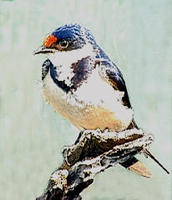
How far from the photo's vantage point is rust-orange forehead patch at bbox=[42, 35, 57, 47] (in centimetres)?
355

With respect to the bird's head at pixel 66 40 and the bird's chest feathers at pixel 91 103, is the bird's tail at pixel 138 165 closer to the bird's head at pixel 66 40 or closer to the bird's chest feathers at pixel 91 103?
the bird's chest feathers at pixel 91 103

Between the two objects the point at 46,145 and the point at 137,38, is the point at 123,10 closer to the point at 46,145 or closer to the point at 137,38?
the point at 137,38

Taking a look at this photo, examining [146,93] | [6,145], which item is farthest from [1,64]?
[146,93]

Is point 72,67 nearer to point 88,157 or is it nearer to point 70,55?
point 70,55

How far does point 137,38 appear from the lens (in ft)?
11.9

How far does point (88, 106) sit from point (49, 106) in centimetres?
14

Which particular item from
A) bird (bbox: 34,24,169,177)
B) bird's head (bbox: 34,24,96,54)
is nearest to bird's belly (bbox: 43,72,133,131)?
bird (bbox: 34,24,169,177)

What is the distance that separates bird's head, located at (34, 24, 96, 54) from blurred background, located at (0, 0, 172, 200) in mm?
42

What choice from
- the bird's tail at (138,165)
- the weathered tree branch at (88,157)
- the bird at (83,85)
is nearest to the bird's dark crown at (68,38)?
the bird at (83,85)

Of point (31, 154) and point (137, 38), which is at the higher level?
point (137, 38)

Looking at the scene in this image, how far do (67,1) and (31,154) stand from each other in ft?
1.76

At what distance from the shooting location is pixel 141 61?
362cm

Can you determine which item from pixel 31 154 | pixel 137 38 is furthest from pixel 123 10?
pixel 31 154

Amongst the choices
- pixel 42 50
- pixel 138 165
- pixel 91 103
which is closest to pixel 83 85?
pixel 91 103
